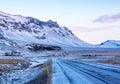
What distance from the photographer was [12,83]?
105 feet

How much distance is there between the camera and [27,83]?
104ft

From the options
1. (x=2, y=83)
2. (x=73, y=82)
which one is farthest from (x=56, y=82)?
(x=2, y=83)

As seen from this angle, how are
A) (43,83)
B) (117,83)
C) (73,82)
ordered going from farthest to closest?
(43,83)
(73,82)
(117,83)

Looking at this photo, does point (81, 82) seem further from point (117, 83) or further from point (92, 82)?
point (117, 83)

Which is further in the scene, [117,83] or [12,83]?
[12,83]

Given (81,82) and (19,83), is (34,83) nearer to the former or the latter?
(19,83)

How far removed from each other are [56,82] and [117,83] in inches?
188

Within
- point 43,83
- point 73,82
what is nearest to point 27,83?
point 43,83

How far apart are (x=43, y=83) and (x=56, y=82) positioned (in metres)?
1.55

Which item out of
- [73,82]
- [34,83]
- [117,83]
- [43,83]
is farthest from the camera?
[34,83]

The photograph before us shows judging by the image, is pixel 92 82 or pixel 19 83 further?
pixel 19 83

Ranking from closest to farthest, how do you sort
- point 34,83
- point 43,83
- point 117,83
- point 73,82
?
A: point 117,83, point 73,82, point 43,83, point 34,83

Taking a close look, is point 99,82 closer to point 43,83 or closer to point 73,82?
point 73,82

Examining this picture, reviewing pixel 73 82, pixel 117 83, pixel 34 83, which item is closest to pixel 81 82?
pixel 73 82
